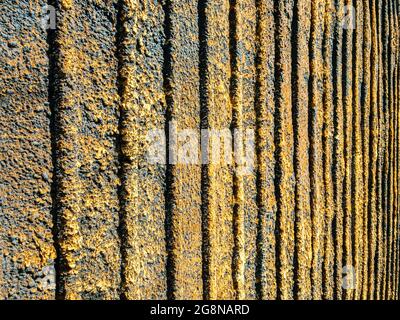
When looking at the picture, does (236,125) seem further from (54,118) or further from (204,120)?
(54,118)

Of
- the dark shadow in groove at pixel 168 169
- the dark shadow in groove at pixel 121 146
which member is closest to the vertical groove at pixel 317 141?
the dark shadow in groove at pixel 168 169

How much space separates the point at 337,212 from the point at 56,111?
4.29 ft

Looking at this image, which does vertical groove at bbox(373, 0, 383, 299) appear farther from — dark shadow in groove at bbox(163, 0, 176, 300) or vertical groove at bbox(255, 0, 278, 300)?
dark shadow in groove at bbox(163, 0, 176, 300)

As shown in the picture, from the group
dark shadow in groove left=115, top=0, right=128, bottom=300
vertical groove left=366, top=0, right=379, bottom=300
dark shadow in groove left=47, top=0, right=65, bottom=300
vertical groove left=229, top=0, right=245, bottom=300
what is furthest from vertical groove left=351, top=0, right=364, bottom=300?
dark shadow in groove left=47, top=0, right=65, bottom=300

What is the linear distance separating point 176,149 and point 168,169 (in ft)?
0.18

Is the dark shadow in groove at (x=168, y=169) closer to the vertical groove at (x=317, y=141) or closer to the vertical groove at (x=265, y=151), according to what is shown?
the vertical groove at (x=265, y=151)

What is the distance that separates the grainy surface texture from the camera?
83 centimetres

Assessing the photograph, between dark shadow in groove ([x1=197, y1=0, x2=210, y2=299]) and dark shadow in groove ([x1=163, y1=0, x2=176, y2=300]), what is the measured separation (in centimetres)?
11

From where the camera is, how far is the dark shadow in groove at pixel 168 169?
1042 millimetres

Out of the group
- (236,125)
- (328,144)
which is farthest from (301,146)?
(236,125)

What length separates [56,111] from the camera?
0.85 metres

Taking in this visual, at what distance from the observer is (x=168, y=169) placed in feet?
3.44

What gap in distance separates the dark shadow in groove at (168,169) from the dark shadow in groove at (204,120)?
0.11 meters
